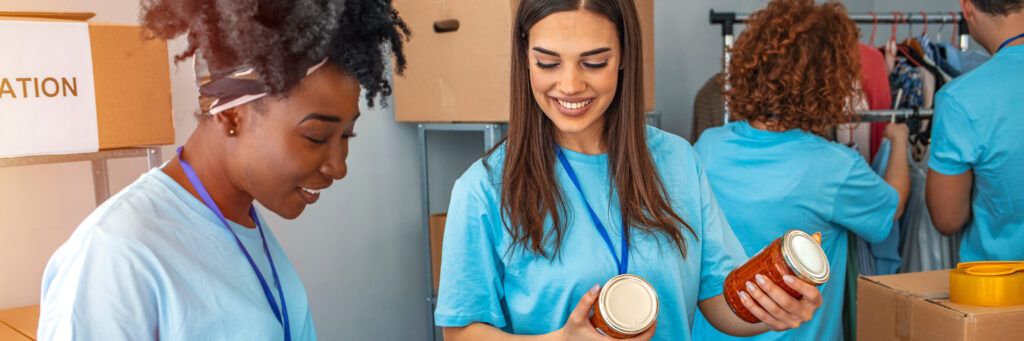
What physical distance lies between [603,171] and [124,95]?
94 centimetres

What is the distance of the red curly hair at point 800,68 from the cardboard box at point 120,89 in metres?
1.33

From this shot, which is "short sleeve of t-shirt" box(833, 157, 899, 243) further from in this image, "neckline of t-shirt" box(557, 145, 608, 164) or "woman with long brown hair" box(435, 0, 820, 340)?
"neckline of t-shirt" box(557, 145, 608, 164)

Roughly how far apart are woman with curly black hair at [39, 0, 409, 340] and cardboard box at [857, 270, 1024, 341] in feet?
3.43

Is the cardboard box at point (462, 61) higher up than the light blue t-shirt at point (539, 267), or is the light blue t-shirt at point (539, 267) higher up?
the cardboard box at point (462, 61)

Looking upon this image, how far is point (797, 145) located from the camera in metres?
1.88

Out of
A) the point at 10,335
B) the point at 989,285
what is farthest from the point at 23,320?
the point at 989,285

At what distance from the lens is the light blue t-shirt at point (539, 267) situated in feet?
3.91

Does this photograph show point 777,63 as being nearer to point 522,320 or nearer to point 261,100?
point 522,320

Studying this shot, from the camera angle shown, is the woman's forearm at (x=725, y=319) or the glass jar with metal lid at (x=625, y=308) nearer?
the glass jar with metal lid at (x=625, y=308)

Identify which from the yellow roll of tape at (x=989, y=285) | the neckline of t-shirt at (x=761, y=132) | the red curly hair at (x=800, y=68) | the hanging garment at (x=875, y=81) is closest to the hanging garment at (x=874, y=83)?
the hanging garment at (x=875, y=81)

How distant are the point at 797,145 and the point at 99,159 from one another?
1546 millimetres

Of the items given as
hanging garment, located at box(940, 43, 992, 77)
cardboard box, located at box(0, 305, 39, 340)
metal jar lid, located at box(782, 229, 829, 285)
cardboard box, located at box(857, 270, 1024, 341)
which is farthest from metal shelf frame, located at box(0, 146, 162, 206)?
hanging garment, located at box(940, 43, 992, 77)

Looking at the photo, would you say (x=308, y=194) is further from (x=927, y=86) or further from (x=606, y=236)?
(x=927, y=86)

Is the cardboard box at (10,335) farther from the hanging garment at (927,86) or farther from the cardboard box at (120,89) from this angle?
the hanging garment at (927,86)
